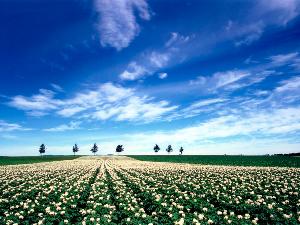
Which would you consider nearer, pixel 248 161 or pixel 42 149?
pixel 248 161

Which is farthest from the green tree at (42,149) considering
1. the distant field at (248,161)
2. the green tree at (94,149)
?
the distant field at (248,161)

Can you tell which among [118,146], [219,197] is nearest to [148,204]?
[219,197]

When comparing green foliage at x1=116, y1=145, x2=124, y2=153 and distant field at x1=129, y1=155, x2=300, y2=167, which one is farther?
green foliage at x1=116, y1=145, x2=124, y2=153

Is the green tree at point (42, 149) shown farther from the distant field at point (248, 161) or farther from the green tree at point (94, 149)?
the distant field at point (248, 161)

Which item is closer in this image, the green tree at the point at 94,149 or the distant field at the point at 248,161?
the distant field at the point at 248,161

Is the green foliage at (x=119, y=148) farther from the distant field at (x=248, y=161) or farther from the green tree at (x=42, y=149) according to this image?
the distant field at (x=248, y=161)

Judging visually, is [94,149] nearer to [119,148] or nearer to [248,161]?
[119,148]

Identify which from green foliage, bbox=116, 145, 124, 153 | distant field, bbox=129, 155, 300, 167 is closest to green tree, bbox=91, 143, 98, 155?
green foliage, bbox=116, 145, 124, 153

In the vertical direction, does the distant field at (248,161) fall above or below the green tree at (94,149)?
below

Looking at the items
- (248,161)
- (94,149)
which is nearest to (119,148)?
(94,149)

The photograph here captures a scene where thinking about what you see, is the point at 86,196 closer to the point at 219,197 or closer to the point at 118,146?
the point at 219,197

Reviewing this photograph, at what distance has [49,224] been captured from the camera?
426 inches

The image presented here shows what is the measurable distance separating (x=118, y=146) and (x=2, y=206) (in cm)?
16247

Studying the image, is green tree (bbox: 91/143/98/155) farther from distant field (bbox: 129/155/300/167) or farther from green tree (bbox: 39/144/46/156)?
distant field (bbox: 129/155/300/167)
